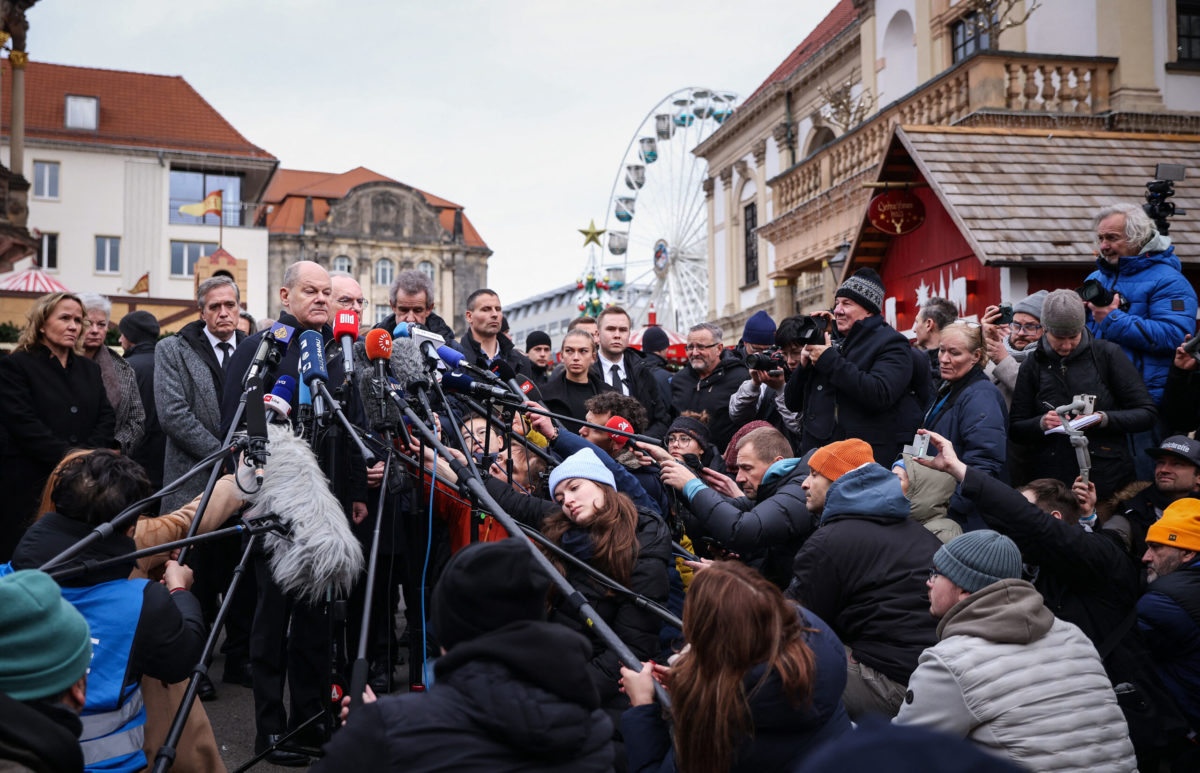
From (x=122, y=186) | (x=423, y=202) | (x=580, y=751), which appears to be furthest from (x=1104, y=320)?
(x=423, y=202)

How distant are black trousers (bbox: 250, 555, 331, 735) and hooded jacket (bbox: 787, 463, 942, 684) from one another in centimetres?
215

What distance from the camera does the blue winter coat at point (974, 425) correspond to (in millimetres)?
4926

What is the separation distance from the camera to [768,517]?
4.33 m

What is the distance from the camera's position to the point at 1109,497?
498cm

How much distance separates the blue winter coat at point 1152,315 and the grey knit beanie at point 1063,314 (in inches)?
21.5

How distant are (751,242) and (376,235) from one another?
119ft

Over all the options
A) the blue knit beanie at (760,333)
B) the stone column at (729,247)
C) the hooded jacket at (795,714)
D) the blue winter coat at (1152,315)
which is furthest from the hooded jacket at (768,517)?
the stone column at (729,247)

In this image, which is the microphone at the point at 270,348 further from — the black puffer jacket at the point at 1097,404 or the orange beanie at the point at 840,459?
the black puffer jacket at the point at 1097,404

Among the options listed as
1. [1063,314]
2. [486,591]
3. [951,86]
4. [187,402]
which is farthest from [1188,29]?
[486,591]

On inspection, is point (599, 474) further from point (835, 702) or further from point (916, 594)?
point (835, 702)

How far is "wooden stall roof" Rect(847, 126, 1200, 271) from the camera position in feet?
26.1

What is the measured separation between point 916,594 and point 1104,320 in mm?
2829

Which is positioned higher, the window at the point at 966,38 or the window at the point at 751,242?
the window at the point at 966,38

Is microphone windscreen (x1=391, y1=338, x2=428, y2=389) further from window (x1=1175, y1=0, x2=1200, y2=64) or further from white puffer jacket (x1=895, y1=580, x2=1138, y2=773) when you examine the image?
window (x1=1175, y1=0, x2=1200, y2=64)
